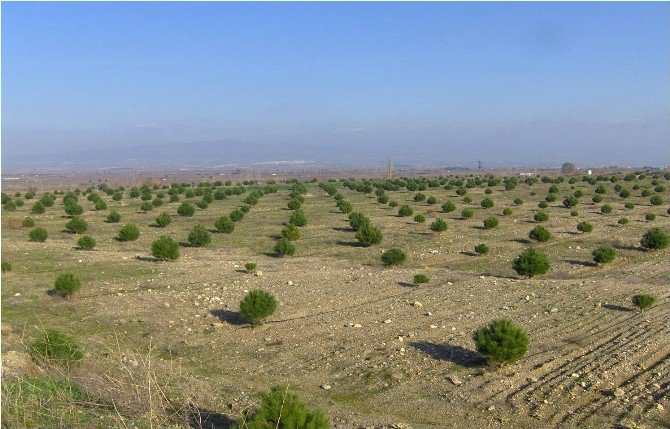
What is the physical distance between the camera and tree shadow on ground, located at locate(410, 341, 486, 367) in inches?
454

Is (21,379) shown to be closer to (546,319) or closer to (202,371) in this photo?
(202,371)

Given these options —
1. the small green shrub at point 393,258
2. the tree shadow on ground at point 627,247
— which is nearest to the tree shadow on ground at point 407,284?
the small green shrub at point 393,258

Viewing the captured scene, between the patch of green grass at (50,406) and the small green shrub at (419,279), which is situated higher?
the patch of green grass at (50,406)

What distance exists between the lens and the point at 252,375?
1116 centimetres

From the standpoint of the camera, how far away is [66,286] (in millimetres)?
16453

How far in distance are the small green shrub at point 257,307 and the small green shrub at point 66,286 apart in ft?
17.1

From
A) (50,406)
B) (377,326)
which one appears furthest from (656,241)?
(50,406)

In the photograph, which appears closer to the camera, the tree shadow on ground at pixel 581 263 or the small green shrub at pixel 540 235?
the tree shadow on ground at pixel 581 263

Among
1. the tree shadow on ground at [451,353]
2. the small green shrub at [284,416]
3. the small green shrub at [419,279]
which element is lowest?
the tree shadow on ground at [451,353]

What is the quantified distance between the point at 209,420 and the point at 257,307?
17.5ft

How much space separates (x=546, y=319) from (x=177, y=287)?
978 centimetres

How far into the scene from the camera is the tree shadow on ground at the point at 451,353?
11.5m

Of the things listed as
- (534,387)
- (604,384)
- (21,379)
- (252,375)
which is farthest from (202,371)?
(604,384)

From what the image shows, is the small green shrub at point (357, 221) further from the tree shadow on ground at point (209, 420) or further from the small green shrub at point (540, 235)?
the tree shadow on ground at point (209, 420)
